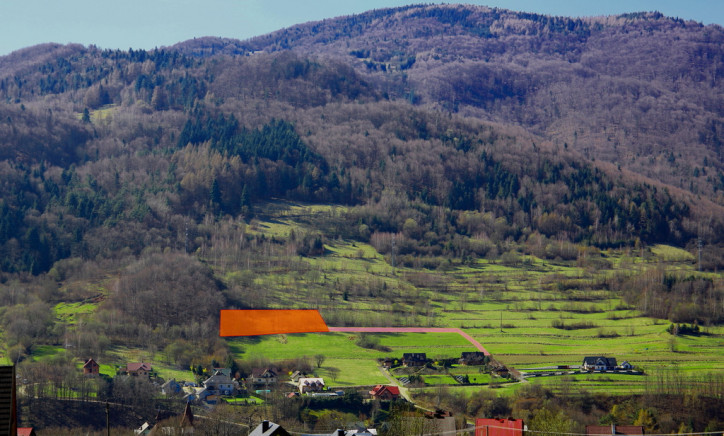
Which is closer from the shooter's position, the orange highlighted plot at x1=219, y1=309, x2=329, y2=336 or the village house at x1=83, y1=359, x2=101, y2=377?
the village house at x1=83, y1=359, x2=101, y2=377

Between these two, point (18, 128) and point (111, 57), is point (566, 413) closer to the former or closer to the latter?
point (18, 128)

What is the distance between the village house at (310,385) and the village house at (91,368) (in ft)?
45.9

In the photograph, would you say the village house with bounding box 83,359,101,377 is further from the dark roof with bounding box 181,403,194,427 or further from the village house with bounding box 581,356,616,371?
the village house with bounding box 581,356,616,371

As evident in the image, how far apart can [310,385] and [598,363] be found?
2375 cm

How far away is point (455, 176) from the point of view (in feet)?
430

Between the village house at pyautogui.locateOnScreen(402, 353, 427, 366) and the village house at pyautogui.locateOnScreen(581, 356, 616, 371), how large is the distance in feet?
40.7

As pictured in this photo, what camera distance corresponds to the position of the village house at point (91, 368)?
204 feet

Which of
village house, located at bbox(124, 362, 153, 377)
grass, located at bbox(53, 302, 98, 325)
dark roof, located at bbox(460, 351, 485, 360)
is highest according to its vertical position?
grass, located at bbox(53, 302, 98, 325)

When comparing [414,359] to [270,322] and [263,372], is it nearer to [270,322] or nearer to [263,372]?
[263,372]

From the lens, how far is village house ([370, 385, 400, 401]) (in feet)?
203

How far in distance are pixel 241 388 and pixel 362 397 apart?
28.3 feet

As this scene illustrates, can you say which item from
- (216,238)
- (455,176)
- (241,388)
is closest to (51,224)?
(216,238)

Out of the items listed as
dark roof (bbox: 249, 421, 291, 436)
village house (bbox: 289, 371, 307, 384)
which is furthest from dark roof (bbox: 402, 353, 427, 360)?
dark roof (bbox: 249, 421, 291, 436)

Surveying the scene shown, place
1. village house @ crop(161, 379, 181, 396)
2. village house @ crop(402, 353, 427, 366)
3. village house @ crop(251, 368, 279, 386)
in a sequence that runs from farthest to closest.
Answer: village house @ crop(402, 353, 427, 366) → village house @ crop(251, 368, 279, 386) → village house @ crop(161, 379, 181, 396)
